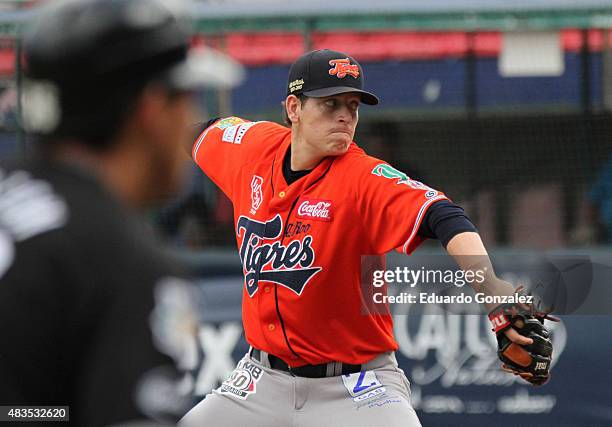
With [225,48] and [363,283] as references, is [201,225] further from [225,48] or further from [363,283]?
[363,283]

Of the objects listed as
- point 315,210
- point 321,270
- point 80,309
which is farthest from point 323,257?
point 80,309

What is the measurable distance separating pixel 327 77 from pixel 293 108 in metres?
0.24

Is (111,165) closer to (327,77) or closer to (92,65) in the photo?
(92,65)

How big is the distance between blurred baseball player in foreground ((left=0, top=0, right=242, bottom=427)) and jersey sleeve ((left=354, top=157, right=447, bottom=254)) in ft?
6.80

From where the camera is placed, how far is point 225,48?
22.6 feet

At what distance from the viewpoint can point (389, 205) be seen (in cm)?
372

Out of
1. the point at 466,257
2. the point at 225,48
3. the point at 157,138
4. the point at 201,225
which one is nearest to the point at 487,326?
the point at 201,225

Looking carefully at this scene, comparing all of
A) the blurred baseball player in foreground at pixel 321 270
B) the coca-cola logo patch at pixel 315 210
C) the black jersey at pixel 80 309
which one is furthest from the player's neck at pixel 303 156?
the black jersey at pixel 80 309

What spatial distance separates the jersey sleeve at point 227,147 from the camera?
14.4ft

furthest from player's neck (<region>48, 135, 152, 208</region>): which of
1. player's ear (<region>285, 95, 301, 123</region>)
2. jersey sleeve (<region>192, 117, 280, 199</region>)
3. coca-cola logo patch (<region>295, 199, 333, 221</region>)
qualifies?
jersey sleeve (<region>192, 117, 280, 199</region>)

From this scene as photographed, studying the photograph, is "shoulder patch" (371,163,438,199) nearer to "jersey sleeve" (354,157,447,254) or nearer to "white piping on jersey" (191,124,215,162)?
"jersey sleeve" (354,157,447,254)

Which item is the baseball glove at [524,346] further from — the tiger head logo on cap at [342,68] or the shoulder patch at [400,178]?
the tiger head logo on cap at [342,68]

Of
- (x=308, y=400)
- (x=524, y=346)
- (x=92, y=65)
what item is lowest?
(x=308, y=400)

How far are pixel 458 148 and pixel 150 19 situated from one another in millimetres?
5362
